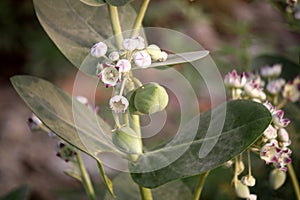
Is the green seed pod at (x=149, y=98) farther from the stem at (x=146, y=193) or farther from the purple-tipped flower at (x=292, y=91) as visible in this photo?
the purple-tipped flower at (x=292, y=91)

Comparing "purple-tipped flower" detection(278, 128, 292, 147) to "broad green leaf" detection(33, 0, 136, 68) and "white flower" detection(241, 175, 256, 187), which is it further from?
"broad green leaf" detection(33, 0, 136, 68)

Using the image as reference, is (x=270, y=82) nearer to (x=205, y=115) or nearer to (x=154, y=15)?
(x=205, y=115)

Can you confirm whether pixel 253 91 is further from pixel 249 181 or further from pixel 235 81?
pixel 249 181

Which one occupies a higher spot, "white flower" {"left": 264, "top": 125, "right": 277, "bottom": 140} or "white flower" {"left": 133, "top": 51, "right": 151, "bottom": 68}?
"white flower" {"left": 133, "top": 51, "right": 151, "bottom": 68}

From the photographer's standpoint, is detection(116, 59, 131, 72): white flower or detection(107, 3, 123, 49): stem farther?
detection(107, 3, 123, 49): stem

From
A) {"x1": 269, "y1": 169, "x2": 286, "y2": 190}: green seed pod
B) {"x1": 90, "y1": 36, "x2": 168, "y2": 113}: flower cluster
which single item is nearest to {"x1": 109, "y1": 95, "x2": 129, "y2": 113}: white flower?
{"x1": 90, "y1": 36, "x2": 168, "y2": 113}: flower cluster

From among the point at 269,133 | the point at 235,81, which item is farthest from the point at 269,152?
the point at 235,81

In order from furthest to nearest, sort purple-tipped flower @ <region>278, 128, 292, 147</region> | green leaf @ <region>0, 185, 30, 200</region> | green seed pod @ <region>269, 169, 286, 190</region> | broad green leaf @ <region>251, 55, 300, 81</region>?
broad green leaf @ <region>251, 55, 300, 81</region>, green leaf @ <region>0, 185, 30, 200</region>, green seed pod @ <region>269, 169, 286, 190</region>, purple-tipped flower @ <region>278, 128, 292, 147</region>

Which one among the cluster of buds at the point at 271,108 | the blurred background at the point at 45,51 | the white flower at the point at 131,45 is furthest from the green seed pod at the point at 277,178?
the blurred background at the point at 45,51
